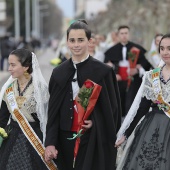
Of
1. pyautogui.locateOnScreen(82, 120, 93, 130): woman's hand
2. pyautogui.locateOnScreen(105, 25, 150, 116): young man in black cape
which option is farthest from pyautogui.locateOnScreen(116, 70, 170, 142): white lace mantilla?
pyautogui.locateOnScreen(105, 25, 150, 116): young man in black cape

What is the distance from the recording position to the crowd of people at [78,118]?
412 centimetres

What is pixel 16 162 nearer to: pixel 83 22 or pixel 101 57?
pixel 83 22

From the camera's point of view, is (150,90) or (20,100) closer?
(150,90)

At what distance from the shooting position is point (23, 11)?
71.5m

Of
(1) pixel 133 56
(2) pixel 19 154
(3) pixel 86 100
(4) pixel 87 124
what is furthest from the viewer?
(1) pixel 133 56

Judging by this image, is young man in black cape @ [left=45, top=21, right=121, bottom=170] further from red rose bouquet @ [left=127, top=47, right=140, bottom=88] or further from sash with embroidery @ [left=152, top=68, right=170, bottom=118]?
red rose bouquet @ [left=127, top=47, right=140, bottom=88]

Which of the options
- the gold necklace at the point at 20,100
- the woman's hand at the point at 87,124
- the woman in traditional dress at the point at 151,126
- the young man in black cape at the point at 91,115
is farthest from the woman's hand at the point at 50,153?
the gold necklace at the point at 20,100

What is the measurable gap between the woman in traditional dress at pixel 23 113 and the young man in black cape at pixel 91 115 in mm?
329

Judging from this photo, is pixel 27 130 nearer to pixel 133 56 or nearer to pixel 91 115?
pixel 91 115

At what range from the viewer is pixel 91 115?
13.4 ft

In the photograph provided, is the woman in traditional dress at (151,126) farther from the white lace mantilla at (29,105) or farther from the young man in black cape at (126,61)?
the young man in black cape at (126,61)

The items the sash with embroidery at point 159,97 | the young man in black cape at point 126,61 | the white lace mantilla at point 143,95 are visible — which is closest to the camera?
the sash with embroidery at point 159,97

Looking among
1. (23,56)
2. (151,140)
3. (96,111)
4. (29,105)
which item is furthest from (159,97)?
(23,56)

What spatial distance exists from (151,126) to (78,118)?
64cm
